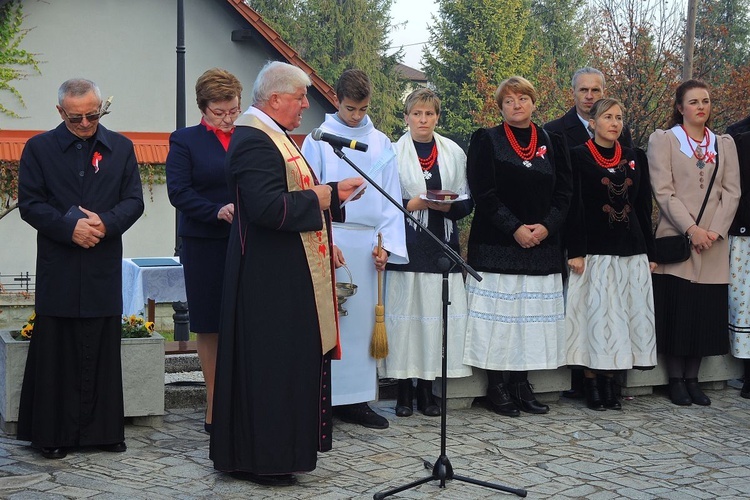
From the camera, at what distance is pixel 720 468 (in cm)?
605

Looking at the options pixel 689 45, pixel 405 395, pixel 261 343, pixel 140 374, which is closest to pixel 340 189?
pixel 261 343

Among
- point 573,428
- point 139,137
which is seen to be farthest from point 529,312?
point 139,137

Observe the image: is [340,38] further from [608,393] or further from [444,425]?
[444,425]

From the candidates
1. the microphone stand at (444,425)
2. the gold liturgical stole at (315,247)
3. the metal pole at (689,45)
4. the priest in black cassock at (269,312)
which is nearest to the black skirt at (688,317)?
the microphone stand at (444,425)

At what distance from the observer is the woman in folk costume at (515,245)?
7.09 m

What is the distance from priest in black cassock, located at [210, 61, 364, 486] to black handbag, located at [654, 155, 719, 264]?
316 cm

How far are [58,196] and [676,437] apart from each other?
4.04 metres

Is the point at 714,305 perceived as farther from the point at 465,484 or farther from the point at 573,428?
the point at 465,484

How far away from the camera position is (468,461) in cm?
606

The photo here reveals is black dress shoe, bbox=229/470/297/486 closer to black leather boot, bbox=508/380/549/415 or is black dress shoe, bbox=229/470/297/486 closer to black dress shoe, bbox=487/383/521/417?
black dress shoe, bbox=487/383/521/417

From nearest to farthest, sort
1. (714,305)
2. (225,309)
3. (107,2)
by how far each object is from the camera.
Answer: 1. (225,309)
2. (714,305)
3. (107,2)

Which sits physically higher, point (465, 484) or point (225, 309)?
point (225, 309)

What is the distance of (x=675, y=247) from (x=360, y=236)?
238 centimetres

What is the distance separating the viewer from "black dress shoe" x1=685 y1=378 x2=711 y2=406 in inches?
302
